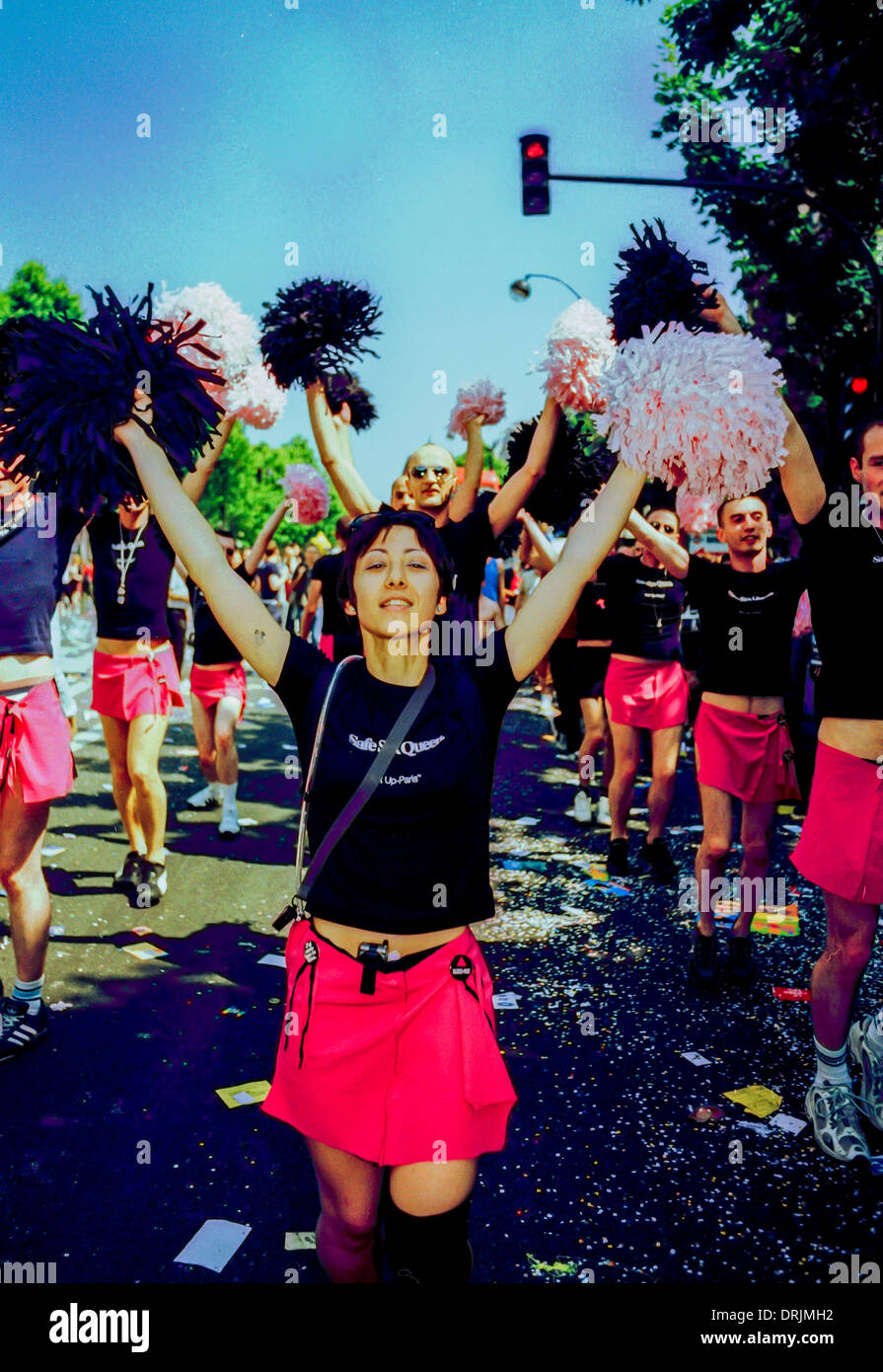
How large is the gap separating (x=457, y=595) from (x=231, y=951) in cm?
187

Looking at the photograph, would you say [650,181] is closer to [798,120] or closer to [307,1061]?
[798,120]

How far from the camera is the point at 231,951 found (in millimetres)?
→ 4559

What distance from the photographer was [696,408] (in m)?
1.97

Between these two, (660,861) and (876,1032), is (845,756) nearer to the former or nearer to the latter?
(876,1032)

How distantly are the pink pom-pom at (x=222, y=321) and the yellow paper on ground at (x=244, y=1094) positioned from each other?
2256 mm

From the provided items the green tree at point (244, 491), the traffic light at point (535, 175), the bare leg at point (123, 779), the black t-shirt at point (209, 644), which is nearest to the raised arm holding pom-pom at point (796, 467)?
the bare leg at point (123, 779)

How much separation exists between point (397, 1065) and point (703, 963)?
2.49 meters

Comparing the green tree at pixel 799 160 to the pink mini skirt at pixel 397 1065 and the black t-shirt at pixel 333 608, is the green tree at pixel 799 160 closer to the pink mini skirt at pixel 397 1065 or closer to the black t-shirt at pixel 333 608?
the black t-shirt at pixel 333 608

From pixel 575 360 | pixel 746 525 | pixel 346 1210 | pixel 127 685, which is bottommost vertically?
pixel 346 1210

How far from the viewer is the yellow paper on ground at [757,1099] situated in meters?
3.21

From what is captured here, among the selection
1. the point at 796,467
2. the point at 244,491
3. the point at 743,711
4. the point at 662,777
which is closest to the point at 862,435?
the point at 796,467

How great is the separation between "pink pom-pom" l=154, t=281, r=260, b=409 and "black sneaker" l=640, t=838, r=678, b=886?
3.32 metres

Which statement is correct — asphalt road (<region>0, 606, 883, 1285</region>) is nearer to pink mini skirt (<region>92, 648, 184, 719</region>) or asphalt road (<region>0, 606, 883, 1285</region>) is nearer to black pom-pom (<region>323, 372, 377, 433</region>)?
pink mini skirt (<region>92, 648, 184, 719</region>)

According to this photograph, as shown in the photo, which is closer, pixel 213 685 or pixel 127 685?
pixel 127 685
